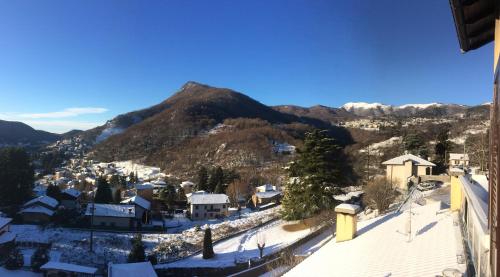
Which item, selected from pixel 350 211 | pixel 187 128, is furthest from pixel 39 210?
pixel 187 128

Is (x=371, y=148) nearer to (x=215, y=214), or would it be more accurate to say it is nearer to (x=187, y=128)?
(x=215, y=214)

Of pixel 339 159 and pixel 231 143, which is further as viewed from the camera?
pixel 231 143

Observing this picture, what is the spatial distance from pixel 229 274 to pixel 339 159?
38.8 feet

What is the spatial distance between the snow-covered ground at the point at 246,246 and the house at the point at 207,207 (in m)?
14.3

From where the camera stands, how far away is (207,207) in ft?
146

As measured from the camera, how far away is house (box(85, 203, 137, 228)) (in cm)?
3903

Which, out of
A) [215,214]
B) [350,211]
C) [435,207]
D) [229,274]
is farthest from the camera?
[215,214]

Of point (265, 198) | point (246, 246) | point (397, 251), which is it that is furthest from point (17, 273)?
point (265, 198)

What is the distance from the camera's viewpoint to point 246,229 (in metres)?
32.1

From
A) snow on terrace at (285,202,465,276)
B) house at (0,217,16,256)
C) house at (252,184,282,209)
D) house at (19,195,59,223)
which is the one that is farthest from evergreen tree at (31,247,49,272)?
house at (252,184,282,209)

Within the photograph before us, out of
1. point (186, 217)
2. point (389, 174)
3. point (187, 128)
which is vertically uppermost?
point (187, 128)

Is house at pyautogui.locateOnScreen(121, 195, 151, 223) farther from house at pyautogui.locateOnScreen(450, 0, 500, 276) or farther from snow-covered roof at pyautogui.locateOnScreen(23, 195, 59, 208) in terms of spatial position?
house at pyautogui.locateOnScreen(450, 0, 500, 276)

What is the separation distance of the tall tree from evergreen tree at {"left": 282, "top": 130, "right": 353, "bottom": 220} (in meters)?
34.0

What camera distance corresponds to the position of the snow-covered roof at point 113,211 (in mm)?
39000
